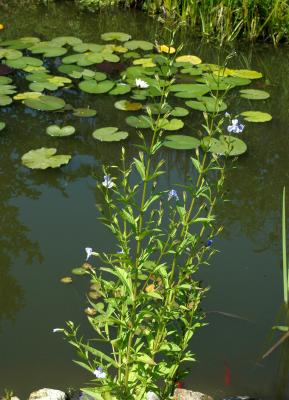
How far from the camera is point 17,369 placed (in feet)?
7.24

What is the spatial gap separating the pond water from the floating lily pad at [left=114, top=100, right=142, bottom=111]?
0.17 ft

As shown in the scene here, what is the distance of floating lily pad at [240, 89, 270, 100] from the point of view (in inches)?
161

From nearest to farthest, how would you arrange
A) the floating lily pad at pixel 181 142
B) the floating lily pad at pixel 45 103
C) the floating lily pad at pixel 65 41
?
the floating lily pad at pixel 181 142
the floating lily pad at pixel 45 103
the floating lily pad at pixel 65 41

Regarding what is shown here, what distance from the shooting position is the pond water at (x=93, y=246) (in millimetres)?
2250

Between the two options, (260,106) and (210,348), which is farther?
(260,106)

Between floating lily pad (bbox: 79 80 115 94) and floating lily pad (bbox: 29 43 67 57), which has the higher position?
floating lily pad (bbox: 29 43 67 57)

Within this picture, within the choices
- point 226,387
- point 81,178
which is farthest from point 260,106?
point 226,387

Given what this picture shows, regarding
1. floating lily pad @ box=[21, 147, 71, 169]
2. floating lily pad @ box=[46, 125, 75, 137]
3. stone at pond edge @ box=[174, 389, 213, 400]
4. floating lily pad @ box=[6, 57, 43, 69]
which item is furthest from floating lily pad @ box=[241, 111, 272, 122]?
stone at pond edge @ box=[174, 389, 213, 400]

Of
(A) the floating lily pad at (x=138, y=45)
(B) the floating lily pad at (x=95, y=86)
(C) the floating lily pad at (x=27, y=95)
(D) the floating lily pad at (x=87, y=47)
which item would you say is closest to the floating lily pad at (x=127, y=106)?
(B) the floating lily pad at (x=95, y=86)

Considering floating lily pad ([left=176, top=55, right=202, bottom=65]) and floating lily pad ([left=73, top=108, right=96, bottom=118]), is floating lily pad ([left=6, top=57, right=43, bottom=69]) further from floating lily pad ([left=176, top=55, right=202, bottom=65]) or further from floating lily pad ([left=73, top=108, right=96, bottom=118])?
floating lily pad ([left=176, top=55, right=202, bottom=65])

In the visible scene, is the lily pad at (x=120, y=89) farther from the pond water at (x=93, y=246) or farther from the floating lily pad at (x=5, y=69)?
the floating lily pad at (x=5, y=69)

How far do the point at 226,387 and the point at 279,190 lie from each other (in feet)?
4.41

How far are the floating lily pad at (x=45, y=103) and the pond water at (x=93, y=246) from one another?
→ 7 centimetres

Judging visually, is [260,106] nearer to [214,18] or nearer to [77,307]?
[214,18]
